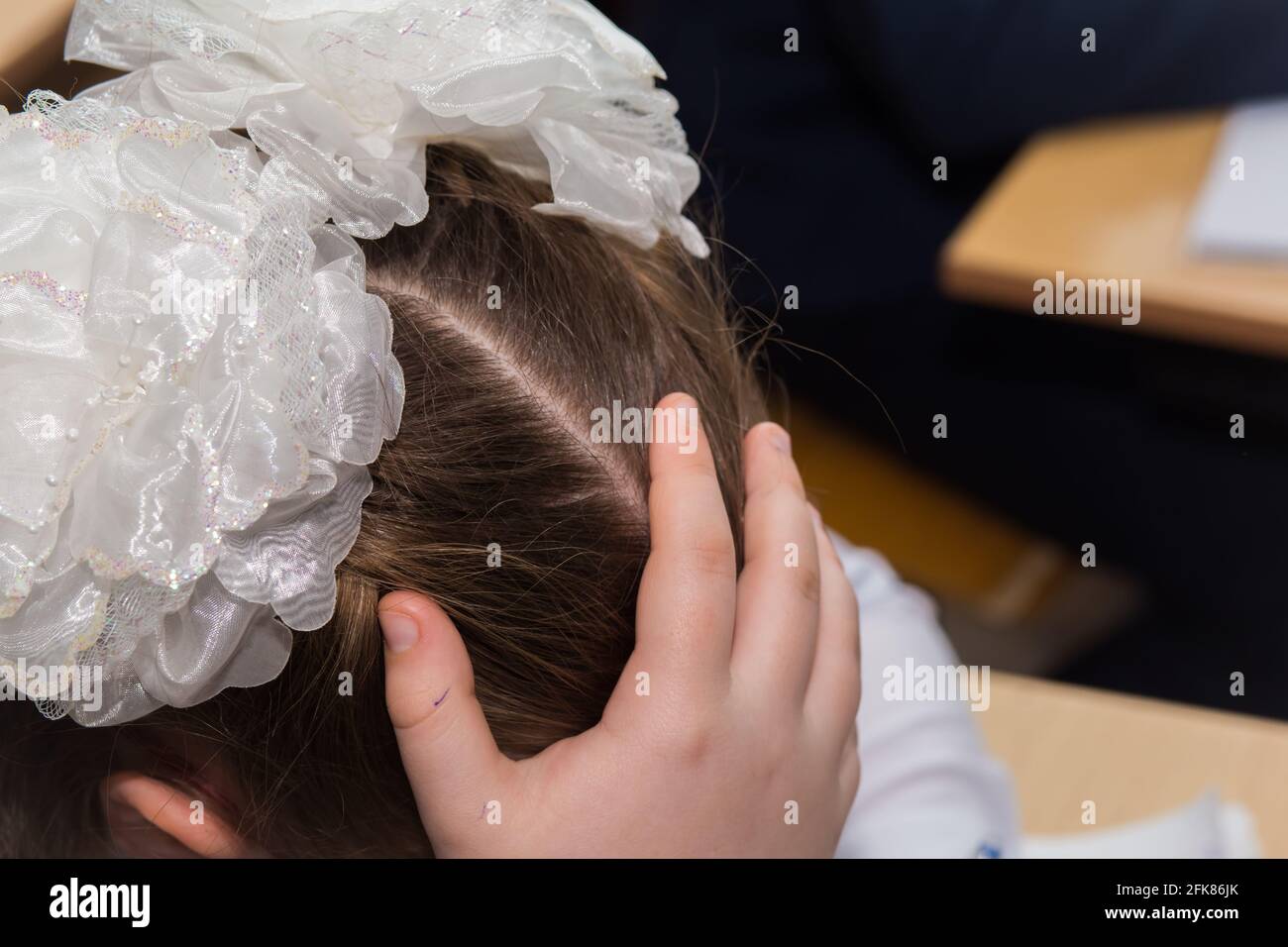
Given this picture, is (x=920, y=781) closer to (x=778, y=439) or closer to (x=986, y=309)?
(x=778, y=439)

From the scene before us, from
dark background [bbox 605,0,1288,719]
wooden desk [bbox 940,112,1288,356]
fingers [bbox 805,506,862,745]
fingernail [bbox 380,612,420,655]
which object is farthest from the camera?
dark background [bbox 605,0,1288,719]

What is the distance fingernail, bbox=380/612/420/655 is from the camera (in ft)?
1.91

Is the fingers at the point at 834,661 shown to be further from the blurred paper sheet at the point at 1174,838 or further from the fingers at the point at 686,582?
the blurred paper sheet at the point at 1174,838

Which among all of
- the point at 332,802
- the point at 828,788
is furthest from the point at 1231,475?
the point at 332,802

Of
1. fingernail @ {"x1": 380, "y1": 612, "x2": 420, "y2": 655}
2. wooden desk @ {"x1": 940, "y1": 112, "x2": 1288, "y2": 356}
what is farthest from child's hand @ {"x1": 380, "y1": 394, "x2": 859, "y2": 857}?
wooden desk @ {"x1": 940, "y1": 112, "x2": 1288, "y2": 356}

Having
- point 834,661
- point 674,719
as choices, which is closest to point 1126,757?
point 834,661

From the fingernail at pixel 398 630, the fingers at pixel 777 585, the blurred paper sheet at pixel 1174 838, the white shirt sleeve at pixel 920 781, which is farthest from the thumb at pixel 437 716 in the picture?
the blurred paper sheet at pixel 1174 838

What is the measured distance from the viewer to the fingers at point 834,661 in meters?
0.71

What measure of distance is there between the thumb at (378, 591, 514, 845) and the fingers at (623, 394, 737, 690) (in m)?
0.09

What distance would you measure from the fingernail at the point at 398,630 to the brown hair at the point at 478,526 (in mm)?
27

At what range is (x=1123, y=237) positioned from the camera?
1178 millimetres

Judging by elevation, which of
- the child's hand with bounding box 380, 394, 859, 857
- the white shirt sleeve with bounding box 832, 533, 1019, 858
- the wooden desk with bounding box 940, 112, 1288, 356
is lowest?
the white shirt sleeve with bounding box 832, 533, 1019, 858

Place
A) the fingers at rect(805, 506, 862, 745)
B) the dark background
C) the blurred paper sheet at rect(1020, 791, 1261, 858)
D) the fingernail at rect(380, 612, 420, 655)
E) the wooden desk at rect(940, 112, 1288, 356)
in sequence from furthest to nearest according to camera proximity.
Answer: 1. the dark background
2. the wooden desk at rect(940, 112, 1288, 356)
3. the blurred paper sheet at rect(1020, 791, 1261, 858)
4. the fingers at rect(805, 506, 862, 745)
5. the fingernail at rect(380, 612, 420, 655)

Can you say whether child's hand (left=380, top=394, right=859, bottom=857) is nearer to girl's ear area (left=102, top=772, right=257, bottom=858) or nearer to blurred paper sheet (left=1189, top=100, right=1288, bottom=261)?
girl's ear area (left=102, top=772, right=257, bottom=858)
